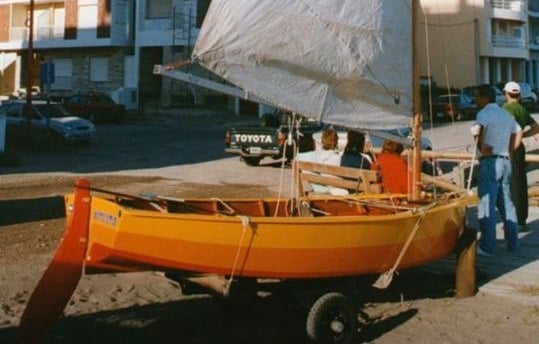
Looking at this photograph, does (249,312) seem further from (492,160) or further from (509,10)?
(509,10)

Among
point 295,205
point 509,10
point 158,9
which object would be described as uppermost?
point 509,10

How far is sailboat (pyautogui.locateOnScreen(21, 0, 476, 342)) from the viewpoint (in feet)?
16.4

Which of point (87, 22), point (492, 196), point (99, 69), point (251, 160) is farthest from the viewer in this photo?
point (99, 69)

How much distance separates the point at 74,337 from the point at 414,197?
3.59m

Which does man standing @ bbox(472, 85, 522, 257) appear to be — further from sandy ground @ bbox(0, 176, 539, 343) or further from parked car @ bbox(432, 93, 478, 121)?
parked car @ bbox(432, 93, 478, 121)

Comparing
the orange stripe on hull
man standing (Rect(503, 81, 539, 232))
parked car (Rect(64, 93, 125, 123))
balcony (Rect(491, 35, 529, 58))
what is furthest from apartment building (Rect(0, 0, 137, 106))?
the orange stripe on hull

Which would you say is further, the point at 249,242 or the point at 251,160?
the point at 251,160

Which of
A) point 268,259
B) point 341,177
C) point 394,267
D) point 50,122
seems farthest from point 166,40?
point 268,259

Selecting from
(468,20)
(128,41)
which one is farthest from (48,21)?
(468,20)

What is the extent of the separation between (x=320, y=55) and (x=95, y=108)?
3048 cm

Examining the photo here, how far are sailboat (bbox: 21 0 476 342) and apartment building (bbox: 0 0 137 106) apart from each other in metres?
37.1

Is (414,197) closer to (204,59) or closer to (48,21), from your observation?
(204,59)

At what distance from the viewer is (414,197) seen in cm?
716

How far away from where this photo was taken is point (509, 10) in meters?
50.0
